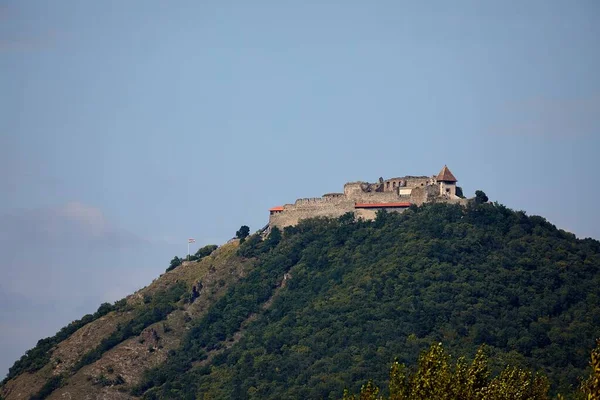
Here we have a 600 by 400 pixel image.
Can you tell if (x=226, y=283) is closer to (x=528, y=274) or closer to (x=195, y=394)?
(x=195, y=394)

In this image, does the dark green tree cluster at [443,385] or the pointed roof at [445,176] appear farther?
the pointed roof at [445,176]

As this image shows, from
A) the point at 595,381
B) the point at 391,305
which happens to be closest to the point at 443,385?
the point at 595,381

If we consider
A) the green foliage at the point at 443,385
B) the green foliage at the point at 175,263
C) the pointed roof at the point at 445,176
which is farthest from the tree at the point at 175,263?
the green foliage at the point at 443,385

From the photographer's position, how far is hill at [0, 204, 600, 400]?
91.2m

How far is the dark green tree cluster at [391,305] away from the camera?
90.7m

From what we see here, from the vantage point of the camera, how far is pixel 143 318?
106m

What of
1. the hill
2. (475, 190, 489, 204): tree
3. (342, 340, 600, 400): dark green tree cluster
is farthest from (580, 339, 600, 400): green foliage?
(475, 190, 489, 204): tree

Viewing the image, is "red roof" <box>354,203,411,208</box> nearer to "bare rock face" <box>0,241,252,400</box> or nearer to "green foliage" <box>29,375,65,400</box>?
"bare rock face" <box>0,241,252,400</box>

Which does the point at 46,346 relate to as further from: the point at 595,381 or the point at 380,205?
the point at 595,381

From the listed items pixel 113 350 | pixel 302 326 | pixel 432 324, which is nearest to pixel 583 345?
pixel 432 324

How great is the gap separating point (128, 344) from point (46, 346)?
9.28 metres

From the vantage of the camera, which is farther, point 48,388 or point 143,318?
point 143,318

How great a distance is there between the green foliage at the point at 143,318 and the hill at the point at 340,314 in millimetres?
132

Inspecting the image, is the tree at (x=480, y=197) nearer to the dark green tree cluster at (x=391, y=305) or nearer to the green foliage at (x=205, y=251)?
the dark green tree cluster at (x=391, y=305)
